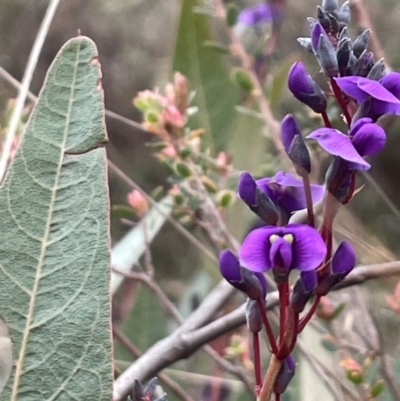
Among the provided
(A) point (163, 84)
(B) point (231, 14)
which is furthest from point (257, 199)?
(A) point (163, 84)

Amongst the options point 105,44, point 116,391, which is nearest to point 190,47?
point 116,391

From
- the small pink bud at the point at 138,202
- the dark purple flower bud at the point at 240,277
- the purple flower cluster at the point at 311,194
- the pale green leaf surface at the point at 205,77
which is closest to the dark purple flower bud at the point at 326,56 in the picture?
the purple flower cluster at the point at 311,194

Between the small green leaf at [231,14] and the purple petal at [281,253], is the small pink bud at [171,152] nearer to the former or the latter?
the small green leaf at [231,14]

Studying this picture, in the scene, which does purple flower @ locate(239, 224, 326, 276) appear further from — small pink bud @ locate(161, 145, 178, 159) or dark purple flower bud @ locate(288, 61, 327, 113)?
small pink bud @ locate(161, 145, 178, 159)

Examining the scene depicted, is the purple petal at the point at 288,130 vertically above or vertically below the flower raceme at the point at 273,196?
above

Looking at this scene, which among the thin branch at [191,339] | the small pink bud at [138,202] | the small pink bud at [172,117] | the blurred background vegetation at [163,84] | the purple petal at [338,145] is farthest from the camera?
the blurred background vegetation at [163,84]

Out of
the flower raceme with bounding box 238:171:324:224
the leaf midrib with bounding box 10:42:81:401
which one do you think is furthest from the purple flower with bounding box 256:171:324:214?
the leaf midrib with bounding box 10:42:81:401

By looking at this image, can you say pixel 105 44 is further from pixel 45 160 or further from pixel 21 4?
pixel 45 160
